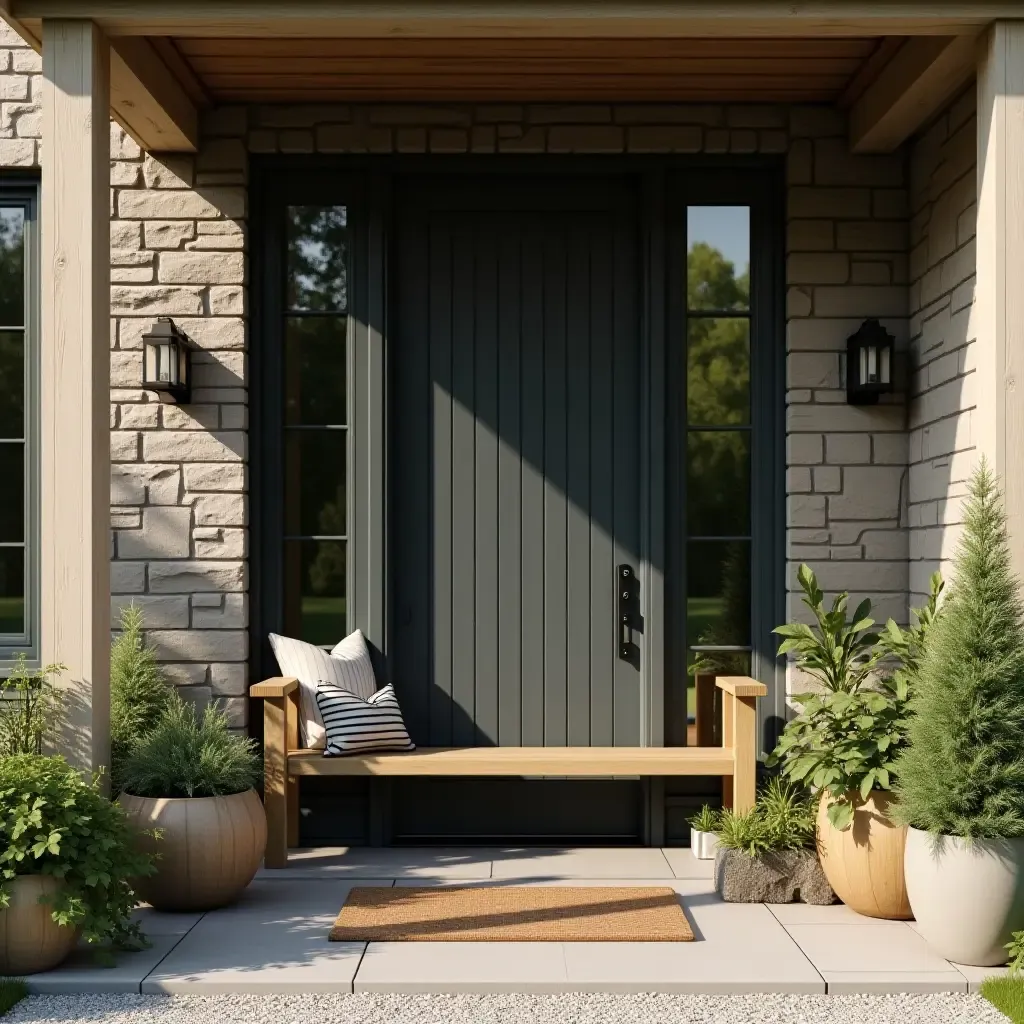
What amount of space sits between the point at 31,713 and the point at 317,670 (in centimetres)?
111

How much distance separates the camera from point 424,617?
17.0 feet

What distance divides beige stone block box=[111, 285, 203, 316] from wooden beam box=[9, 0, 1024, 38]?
1.29 metres

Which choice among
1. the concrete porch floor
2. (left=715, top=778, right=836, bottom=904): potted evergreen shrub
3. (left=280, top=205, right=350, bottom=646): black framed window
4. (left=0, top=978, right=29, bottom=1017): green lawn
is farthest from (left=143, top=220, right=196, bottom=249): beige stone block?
(left=715, top=778, right=836, bottom=904): potted evergreen shrub

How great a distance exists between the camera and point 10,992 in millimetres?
3365

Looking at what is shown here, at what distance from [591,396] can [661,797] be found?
1.63 m

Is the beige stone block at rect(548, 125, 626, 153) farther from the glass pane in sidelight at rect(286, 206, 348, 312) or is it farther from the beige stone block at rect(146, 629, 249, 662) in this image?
the beige stone block at rect(146, 629, 249, 662)

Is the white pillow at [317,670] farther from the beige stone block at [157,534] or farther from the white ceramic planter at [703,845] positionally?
the white ceramic planter at [703,845]

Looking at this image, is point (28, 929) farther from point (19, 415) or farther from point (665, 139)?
point (665, 139)

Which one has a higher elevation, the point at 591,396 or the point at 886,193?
the point at 886,193

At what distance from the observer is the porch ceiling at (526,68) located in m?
4.48

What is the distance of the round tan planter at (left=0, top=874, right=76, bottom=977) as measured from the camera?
346 cm

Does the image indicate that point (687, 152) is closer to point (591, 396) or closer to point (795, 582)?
point (591, 396)

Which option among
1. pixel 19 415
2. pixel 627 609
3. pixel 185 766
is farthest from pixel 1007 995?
pixel 19 415

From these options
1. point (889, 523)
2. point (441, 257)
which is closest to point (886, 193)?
point (889, 523)
